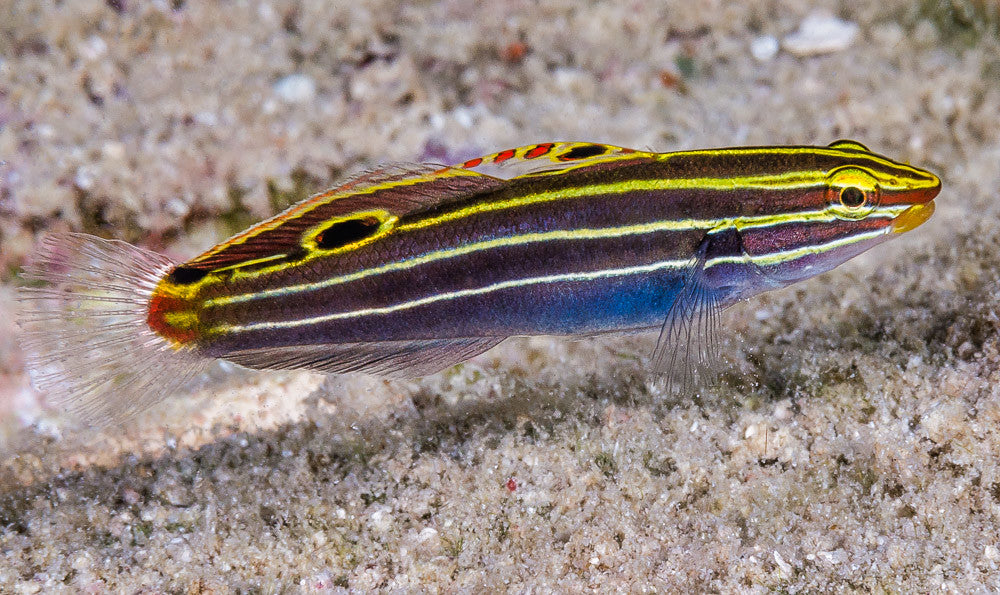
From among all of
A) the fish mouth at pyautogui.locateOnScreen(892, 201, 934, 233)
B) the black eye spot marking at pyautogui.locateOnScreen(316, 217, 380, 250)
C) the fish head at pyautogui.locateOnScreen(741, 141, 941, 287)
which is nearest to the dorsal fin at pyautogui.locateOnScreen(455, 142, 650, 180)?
the black eye spot marking at pyautogui.locateOnScreen(316, 217, 380, 250)

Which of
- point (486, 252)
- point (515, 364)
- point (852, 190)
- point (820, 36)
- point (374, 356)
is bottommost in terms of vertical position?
point (515, 364)

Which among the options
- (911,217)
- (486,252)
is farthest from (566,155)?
(911,217)

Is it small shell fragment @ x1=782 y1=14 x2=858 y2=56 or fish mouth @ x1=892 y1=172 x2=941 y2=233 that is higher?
small shell fragment @ x1=782 y1=14 x2=858 y2=56

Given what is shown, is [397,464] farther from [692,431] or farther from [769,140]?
[769,140]

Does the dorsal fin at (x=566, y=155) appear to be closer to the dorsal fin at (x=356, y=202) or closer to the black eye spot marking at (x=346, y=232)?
the dorsal fin at (x=356, y=202)

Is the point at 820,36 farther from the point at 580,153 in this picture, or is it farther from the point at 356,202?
the point at 356,202

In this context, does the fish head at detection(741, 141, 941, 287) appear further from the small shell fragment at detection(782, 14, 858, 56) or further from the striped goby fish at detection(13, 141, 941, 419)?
the small shell fragment at detection(782, 14, 858, 56)
